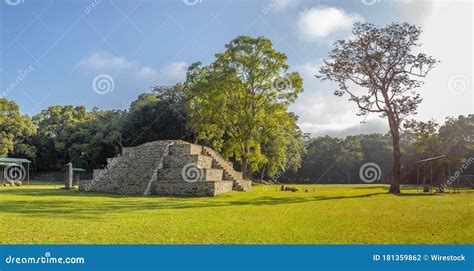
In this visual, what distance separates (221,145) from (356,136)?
143 feet

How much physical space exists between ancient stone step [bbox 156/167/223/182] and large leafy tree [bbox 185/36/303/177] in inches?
265

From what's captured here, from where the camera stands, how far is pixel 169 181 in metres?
20.8

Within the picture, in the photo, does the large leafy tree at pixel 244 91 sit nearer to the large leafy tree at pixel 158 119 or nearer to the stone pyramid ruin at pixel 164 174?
the stone pyramid ruin at pixel 164 174

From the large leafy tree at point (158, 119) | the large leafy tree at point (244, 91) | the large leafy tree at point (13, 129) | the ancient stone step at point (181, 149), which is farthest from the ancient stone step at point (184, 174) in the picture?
the large leafy tree at point (13, 129)

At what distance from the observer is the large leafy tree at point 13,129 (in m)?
42.5

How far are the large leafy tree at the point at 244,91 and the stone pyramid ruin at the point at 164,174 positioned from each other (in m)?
3.80

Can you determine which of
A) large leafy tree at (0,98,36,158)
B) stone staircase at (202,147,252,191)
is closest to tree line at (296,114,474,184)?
stone staircase at (202,147,252,191)

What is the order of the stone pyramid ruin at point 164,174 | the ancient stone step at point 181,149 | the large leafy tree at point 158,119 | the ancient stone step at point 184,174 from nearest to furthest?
the stone pyramid ruin at point 164,174
the ancient stone step at point 184,174
the ancient stone step at point 181,149
the large leafy tree at point 158,119

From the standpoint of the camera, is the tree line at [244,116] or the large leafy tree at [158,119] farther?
the large leafy tree at [158,119]

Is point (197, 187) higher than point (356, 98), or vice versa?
point (356, 98)

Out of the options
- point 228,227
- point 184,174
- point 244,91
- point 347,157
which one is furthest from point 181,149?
point 347,157

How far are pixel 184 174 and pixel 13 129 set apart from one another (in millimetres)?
32646
